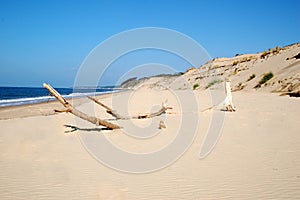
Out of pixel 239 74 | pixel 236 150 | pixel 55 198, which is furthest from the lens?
pixel 239 74

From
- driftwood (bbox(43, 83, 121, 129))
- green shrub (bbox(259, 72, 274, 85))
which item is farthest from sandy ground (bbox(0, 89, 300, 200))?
green shrub (bbox(259, 72, 274, 85))

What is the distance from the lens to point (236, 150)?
19.4 ft

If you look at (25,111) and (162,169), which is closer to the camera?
(162,169)

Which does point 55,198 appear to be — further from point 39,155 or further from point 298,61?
point 298,61

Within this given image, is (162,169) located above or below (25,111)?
below

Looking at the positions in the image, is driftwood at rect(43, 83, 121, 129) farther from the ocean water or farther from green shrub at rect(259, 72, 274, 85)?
the ocean water

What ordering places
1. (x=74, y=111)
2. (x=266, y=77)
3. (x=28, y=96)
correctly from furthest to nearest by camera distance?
(x=28, y=96) → (x=266, y=77) → (x=74, y=111)

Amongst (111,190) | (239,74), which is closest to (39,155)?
(111,190)

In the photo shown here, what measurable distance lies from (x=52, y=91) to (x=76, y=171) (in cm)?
331

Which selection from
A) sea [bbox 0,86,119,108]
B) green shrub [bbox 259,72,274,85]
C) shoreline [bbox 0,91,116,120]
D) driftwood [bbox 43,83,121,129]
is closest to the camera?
driftwood [bbox 43,83,121,129]

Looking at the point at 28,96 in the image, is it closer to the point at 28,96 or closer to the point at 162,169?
the point at 28,96

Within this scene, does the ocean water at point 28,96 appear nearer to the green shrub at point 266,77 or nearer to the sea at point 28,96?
the sea at point 28,96

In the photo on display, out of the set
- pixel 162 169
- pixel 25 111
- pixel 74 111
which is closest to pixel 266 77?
pixel 25 111

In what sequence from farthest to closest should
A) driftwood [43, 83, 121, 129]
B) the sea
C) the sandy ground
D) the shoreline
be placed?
the sea, the shoreline, driftwood [43, 83, 121, 129], the sandy ground
